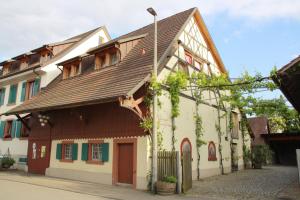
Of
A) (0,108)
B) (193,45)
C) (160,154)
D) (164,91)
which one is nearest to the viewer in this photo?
(160,154)

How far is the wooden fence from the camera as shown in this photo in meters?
12.3

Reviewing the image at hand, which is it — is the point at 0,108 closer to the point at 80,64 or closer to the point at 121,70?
the point at 80,64

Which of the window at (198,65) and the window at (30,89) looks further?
the window at (30,89)

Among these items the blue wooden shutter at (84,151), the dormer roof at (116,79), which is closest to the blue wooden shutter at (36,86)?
the dormer roof at (116,79)

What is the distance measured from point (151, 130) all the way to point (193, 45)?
7.69 meters

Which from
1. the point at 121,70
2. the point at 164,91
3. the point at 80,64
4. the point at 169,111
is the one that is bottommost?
the point at 169,111

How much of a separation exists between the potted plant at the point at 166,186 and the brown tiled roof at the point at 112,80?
3833 mm

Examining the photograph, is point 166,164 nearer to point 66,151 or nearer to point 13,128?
point 66,151

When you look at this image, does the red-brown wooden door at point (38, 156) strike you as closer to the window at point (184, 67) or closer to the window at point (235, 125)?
the window at point (184, 67)

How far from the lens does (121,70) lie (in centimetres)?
1559

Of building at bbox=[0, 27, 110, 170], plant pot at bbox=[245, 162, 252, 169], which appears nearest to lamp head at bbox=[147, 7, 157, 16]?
building at bbox=[0, 27, 110, 170]

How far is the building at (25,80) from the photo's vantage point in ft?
70.3

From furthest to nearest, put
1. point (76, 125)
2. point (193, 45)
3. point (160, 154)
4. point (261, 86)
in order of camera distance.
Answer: point (193, 45) → point (76, 125) → point (261, 86) → point (160, 154)

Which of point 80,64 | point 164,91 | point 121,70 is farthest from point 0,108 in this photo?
point 164,91
